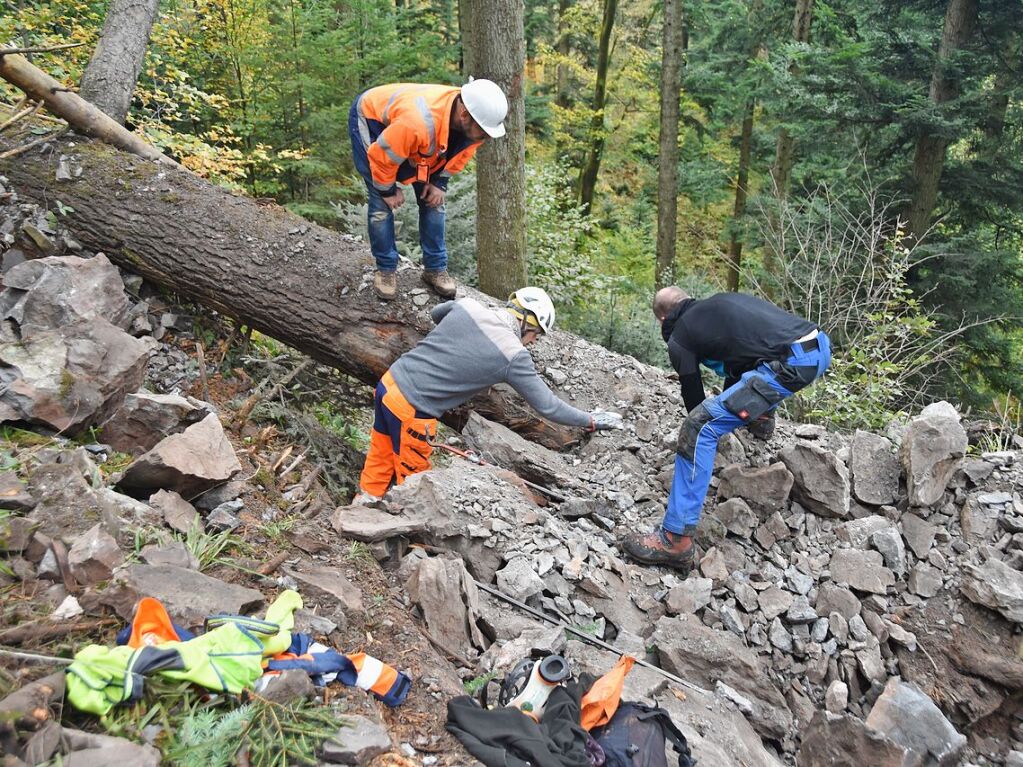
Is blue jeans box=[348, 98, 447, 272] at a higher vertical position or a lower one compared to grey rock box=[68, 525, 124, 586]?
higher

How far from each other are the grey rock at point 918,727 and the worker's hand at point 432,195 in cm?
403

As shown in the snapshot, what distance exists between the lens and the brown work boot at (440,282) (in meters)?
5.04

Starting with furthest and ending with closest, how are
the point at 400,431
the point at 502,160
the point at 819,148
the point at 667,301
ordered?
1. the point at 819,148
2. the point at 502,160
3. the point at 667,301
4. the point at 400,431

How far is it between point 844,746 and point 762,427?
2.17m

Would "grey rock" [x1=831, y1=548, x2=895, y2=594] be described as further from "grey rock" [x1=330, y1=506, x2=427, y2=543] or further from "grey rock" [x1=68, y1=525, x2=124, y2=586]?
"grey rock" [x1=68, y1=525, x2=124, y2=586]

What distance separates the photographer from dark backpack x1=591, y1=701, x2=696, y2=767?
105 inches

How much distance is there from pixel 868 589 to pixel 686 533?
1083 mm

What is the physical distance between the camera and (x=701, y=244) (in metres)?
19.3

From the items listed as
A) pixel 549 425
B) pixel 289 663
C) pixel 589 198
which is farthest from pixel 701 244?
pixel 289 663

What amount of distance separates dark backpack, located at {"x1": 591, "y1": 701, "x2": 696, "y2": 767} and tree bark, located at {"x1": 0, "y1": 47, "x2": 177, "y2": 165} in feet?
17.9

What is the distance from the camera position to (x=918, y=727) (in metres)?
3.37

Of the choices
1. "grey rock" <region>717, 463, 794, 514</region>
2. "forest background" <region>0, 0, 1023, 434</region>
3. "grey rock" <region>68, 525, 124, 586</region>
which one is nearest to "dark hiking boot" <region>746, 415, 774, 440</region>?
"grey rock" <region>717, 463, 794, 514</region>

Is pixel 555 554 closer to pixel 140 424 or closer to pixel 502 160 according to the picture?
pixel 140 424

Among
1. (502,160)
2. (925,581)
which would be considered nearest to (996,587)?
(925,581)
